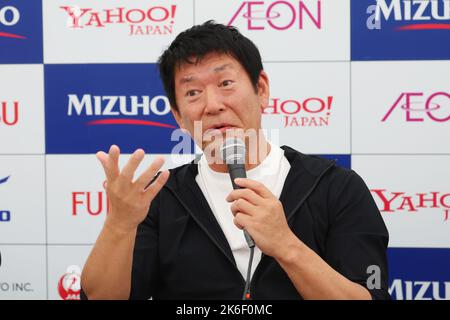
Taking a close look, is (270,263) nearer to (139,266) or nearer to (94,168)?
(139,266)

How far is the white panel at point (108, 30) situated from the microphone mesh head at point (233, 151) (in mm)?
872

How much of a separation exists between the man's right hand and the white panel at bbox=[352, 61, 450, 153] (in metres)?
1.03

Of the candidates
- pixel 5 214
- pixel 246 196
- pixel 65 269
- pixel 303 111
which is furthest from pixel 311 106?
pixel 5 214

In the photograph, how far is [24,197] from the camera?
5.68ft

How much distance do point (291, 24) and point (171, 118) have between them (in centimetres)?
54

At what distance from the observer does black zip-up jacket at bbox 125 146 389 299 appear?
98 cm

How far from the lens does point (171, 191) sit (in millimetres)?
1113

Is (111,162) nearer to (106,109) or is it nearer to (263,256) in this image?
(263,256)

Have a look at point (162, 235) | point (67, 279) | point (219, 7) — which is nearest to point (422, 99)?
point (219, 7)

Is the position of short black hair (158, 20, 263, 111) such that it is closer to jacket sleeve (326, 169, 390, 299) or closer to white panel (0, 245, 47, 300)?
jacket sleeve (326, 169, 390, 299)

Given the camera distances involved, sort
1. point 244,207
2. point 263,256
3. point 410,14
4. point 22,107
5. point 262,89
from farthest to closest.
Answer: point 22,107 < point 410,14 < point 262,89 < point 263,256 < point 244,207

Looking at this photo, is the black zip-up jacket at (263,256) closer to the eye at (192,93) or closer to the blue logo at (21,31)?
the eye at (192,93)

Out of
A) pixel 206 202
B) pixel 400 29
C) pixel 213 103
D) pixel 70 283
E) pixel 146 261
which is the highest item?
pixel 400 29

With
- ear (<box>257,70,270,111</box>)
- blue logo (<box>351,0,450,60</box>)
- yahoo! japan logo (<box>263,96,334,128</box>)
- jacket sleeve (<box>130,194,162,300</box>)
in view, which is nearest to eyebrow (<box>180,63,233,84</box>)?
ear (<box>257,70,270,111</box>)
